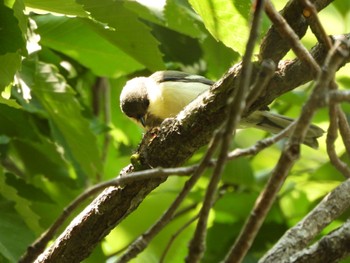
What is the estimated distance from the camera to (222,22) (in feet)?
8.54

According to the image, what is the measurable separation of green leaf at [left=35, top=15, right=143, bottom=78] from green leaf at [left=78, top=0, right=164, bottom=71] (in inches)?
16.3

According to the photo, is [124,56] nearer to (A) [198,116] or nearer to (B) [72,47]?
(B) [72,47]

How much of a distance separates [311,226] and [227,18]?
72 centimetres

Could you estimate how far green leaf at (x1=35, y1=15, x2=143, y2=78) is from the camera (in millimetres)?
4012

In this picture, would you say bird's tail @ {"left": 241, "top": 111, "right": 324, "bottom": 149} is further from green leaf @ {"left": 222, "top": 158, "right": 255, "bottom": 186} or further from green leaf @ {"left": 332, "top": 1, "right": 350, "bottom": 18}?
green leaf @ {"left": 332, "top": 1, "right": 350, "bottom": 18}

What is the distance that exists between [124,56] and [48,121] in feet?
1.85

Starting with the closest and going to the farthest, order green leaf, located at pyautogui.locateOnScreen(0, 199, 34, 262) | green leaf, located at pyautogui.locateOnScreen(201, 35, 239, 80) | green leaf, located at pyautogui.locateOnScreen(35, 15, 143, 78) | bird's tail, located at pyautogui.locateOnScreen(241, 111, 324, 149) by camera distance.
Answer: green leaf, located at pyautogui.locateOnScreen(0, 199, 34, 262)
green leaf, located at pyautogui.locateOnScreen(35, 15, 143, 78)
green leaf, located at pyautogui.locateOnScreen(201, 35, 239, 80)
bird's tail, located at pyautogui.locateOnScreen(241, 111, 324, 149)

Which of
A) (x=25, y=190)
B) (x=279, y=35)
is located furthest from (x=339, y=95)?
(x=25, y=190)

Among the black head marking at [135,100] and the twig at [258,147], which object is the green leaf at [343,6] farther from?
the twig at [258,147]

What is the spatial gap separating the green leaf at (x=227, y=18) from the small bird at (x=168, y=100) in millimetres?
1719

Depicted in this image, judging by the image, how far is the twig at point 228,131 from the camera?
5.49 ft

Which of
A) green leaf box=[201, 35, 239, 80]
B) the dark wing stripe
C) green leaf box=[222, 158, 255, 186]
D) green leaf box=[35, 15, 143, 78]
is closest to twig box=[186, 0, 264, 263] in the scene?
green leaf box=[35, 15, 143, 78]

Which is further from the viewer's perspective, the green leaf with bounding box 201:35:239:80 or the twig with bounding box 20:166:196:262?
the green leaf with bounding box 201:35:239:80

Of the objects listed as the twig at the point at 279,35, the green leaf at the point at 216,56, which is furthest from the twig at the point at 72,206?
the green leaf at the point at 216,56
